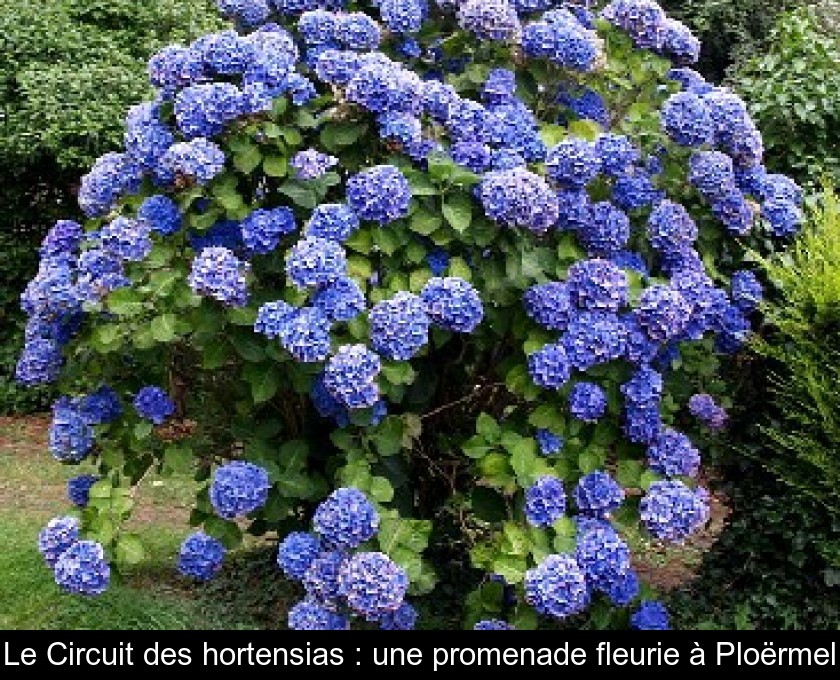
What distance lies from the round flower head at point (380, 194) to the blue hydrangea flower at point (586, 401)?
663 mm

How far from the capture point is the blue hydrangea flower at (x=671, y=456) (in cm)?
342

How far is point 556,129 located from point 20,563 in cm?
270

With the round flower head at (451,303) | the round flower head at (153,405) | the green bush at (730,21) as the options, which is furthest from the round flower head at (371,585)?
the green bush at (730,21)

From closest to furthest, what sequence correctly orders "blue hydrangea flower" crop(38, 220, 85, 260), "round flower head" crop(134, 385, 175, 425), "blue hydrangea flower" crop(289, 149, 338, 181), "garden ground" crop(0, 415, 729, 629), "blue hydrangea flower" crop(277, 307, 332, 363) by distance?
1. "blue hydrangea flower" crop(277, 307, 332, 363)
2. "blue hydrangea flower" crop(289, 149, 338, 181)
3. "round flower head" crop(134, 385, 175, 425)
4. "blue hydrangea flower" crop(38, 220, 85, 260)
5. "garden ground" crop(0, 415, 729, 629)

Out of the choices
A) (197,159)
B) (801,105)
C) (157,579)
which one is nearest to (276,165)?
(197,159)

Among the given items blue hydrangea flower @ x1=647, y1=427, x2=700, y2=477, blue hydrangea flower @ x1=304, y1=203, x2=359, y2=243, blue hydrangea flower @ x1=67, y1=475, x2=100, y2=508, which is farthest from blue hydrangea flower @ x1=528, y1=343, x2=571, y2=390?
blue hydrangea flower @ x1=67, y1=475, x2=100, y2=508

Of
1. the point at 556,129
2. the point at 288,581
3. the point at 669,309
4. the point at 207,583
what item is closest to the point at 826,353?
the point at 669,309

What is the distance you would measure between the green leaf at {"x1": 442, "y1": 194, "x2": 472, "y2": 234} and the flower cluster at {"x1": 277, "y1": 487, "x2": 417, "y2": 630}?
71 cm

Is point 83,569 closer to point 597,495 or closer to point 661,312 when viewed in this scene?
point 597,495

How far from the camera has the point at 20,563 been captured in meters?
4.78

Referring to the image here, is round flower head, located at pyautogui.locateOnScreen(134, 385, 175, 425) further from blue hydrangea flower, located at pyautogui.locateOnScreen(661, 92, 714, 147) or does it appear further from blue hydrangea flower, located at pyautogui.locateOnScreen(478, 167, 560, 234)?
blue hydrangea flower, located at pyautogui.locateOnScreen(661, 92, 714, 147)

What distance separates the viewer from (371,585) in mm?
2979

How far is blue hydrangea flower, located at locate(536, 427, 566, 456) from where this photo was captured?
3359mm

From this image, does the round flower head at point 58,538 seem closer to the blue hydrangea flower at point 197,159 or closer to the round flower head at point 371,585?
the round flower head at point 371,585
